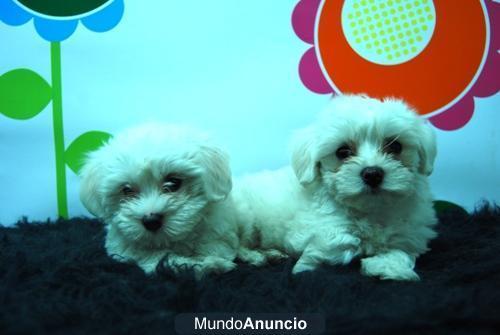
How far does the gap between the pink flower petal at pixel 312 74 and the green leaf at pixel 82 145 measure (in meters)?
1.09

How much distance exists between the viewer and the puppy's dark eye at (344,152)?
5.52 ft

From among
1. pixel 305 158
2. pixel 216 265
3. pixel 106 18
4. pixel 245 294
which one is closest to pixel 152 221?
pixel 216 265

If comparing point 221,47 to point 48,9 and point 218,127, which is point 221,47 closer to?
point 218,127

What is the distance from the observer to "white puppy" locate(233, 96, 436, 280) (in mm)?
1580

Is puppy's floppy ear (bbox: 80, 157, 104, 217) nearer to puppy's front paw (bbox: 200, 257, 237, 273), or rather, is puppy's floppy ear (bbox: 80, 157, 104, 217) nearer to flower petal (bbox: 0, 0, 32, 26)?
puppy's front paw (bbox: 200, 257, 237, 273)

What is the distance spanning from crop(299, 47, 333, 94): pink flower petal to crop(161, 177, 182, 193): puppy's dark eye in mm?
1090

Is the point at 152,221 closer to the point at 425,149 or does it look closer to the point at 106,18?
the point at 425,149

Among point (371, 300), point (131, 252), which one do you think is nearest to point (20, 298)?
point (131, 252)

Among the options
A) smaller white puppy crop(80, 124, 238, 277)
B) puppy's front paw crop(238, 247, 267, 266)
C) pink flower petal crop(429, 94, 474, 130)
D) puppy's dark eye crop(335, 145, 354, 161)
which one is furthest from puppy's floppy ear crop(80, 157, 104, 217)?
pink flower petal crop(429, 94, 474, 130)

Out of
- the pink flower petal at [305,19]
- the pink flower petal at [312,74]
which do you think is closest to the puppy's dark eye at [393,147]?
the pink flower petal at [312,74]

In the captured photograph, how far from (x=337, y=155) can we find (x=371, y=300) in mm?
578

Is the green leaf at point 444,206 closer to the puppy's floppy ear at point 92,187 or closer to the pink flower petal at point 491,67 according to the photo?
the pink flower petal at point 491,67

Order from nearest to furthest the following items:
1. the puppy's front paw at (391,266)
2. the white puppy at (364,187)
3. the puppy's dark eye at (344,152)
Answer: the puppy's front paw at (391,266) < the white puppy at (364,187) < the puppy's dark eye at (344,152)

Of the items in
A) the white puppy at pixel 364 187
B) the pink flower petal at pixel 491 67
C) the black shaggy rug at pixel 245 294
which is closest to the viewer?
the black shaggy rug at pixel 245 294
